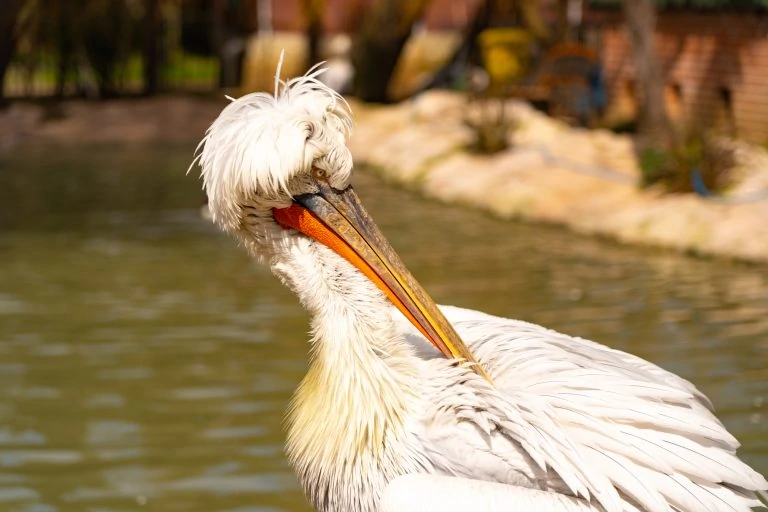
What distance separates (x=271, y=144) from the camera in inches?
148

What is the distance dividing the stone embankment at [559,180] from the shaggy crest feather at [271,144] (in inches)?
257

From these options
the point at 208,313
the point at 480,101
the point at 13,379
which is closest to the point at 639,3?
the point at 480,101

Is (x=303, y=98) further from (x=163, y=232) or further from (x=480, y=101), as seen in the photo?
(x=480, y=101)

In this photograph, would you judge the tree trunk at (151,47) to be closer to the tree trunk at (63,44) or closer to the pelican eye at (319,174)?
the tree trunk at (63,44)

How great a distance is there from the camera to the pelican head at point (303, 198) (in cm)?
378

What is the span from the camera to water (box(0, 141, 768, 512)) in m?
6.07

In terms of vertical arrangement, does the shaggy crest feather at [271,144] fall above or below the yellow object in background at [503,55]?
above

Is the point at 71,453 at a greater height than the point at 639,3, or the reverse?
the point at 639,3

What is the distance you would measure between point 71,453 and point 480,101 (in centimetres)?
956

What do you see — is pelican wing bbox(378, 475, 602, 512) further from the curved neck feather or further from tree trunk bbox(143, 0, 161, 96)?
tree trunk bbox(143, 0, 161, 96)

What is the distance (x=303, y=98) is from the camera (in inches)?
152

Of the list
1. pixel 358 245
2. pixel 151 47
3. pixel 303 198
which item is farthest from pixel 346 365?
pixel 151 47

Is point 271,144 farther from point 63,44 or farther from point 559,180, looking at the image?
point 63,44

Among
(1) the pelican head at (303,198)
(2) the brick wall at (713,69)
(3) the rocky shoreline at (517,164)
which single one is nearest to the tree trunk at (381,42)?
(3) the rocky shoreline at (517,164)
